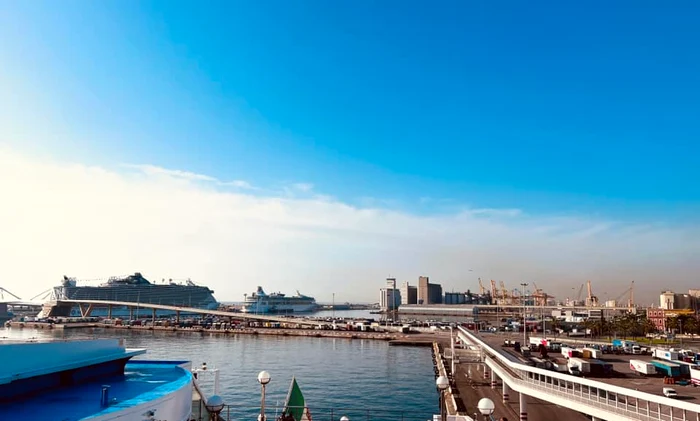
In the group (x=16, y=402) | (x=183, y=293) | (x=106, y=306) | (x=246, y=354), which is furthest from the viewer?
(x=183, y=293)

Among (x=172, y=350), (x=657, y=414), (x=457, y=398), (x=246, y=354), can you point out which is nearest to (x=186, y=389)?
(x=657, y=414)

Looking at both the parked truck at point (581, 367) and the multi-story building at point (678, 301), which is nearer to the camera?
the parked truck at point (581, 367)

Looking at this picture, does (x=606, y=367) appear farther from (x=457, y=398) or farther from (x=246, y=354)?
(x=246, y=354)

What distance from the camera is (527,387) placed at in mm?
20375

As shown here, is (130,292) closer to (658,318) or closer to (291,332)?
(291,332)

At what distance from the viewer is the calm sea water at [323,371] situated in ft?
98.2

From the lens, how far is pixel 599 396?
16.7 metres

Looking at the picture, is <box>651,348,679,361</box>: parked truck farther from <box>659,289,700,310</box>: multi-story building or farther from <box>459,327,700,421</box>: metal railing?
<box>659,289,700,310</box>: multi-story building

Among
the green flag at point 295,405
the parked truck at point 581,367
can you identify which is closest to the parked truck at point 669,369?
the parked truck at point 581,367

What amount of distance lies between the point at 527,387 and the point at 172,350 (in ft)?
163

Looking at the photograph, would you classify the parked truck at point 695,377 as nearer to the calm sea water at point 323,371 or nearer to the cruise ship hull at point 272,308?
the calm sea water at point 323,371

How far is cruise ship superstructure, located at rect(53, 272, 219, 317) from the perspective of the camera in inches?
5192

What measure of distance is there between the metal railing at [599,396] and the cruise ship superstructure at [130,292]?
434 feet

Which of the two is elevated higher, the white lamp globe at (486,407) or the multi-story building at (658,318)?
the white lamp globe at (486,407)
